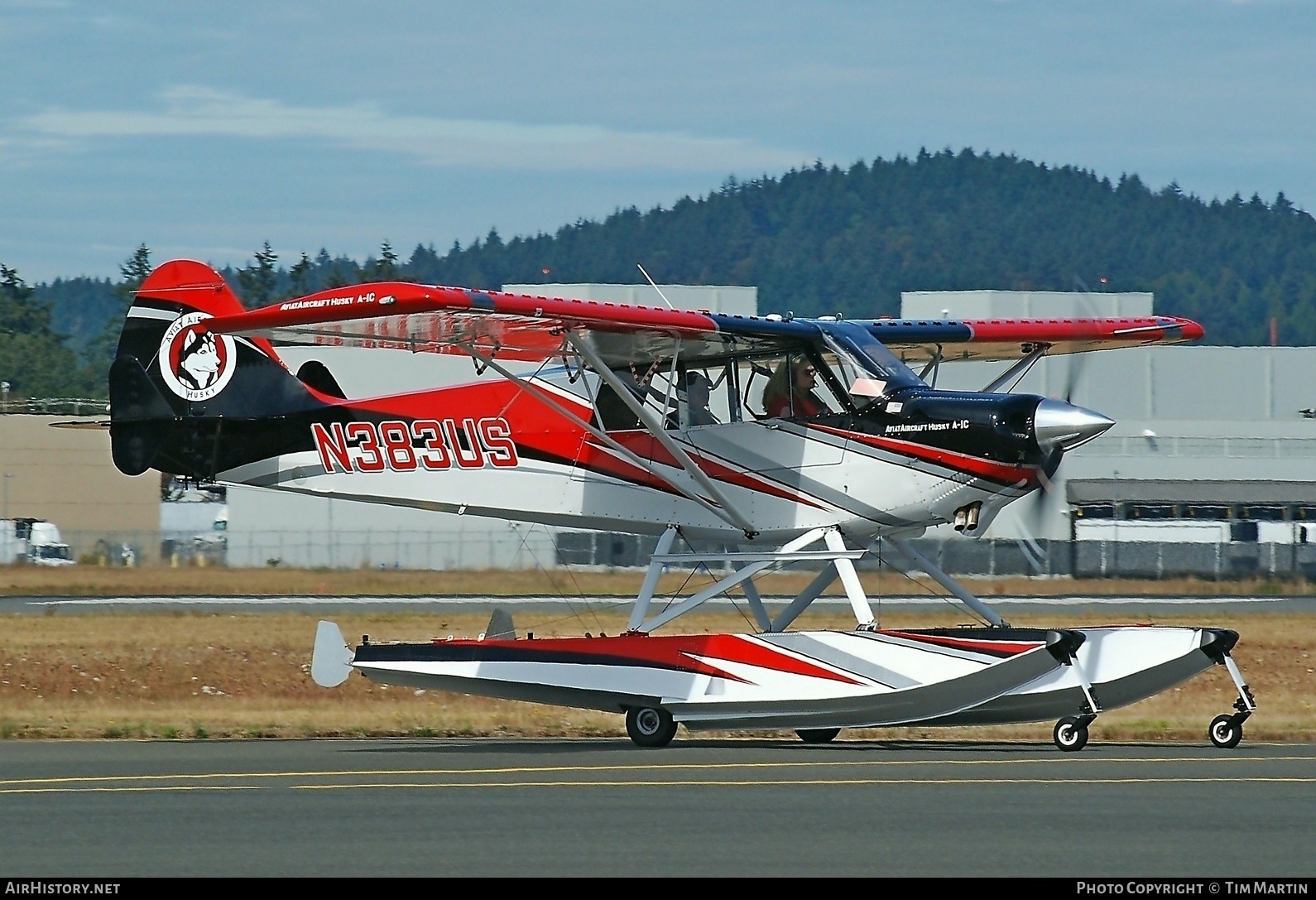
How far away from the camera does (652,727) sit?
15031 mm

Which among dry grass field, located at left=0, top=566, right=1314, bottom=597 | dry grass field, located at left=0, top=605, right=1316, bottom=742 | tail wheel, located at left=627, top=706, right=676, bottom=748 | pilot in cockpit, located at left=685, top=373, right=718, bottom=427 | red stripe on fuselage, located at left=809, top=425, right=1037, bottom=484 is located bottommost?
dry grass field, located at left=0, top=566, right=1314, bottom=597

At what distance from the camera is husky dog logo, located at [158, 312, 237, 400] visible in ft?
59.3

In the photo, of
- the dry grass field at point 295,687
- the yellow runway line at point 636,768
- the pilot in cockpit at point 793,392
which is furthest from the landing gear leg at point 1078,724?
the pilot in cockpit at point 793,392

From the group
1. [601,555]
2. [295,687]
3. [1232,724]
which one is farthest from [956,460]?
[601,555]

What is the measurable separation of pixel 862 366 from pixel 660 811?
648cm

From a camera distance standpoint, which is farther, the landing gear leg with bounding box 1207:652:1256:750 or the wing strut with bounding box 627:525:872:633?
the wing strut with bounding box 627:525:872:633

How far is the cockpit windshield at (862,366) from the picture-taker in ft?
50.8

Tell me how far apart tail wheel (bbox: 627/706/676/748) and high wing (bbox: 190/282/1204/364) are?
327cm

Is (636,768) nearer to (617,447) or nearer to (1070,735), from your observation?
(1070,735)

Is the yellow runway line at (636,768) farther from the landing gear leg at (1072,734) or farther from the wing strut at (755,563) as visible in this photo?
the wing strut at (755,563)

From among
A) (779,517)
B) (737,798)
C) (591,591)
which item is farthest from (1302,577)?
(737,798)

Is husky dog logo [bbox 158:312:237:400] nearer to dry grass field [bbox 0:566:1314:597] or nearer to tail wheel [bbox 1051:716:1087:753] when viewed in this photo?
tail wheel [bbox 1051:716:1087:753]

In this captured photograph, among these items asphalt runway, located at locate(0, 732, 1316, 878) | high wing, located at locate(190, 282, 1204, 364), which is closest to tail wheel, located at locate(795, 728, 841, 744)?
asphalt runway, located at locate(0, 732, 1316, 878)

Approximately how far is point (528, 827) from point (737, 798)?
174 cm
